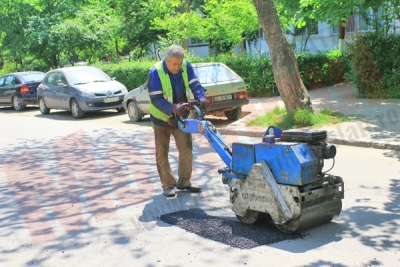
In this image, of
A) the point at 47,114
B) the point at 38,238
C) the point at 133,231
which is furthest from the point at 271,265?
the point at 47,114

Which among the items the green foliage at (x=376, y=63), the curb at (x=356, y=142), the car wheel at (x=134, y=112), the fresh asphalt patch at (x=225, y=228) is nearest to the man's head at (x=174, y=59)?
the fresh asphalt patch at (x=225, y=228)

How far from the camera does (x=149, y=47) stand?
118 feet

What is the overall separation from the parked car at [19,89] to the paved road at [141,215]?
11.4 m

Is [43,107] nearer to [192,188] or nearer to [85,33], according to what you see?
[85,33]

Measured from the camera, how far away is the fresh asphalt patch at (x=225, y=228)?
5227 mm

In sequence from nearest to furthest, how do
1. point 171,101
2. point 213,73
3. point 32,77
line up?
1. point 171,101
2. point 213,73
3. point 32,77

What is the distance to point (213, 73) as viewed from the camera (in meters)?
14.1

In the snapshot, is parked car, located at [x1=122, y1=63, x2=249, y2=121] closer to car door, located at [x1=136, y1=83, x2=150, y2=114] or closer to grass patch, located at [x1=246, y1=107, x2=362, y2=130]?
grass patch, located at [x1=246, y1=107, x2=362, y2=130]

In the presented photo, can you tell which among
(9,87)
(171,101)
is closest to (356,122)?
(171,101)

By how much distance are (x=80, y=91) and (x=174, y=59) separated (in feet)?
39.4

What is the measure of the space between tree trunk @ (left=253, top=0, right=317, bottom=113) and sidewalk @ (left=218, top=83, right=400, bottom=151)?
35.8 inches

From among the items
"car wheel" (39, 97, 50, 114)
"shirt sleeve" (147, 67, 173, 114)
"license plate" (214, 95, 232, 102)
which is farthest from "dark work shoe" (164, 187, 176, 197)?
"car wheel" (39, 97, 50, 114)

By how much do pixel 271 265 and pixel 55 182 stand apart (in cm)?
501

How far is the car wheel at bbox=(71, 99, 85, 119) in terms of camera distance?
18016mm
